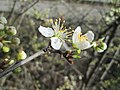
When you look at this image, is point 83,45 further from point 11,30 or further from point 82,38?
point 11,30

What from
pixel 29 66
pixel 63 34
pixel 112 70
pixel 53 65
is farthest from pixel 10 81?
pixel 63 34

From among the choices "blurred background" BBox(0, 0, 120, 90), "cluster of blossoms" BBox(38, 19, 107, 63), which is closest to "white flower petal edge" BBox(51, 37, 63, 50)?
"cluster of blossoms" BBox(38, 19, 107, 63)

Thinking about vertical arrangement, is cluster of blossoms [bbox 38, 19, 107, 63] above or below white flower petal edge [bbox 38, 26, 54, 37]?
below

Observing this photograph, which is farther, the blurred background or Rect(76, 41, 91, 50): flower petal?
the blurred background

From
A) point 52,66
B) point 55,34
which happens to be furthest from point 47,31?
point 52,66

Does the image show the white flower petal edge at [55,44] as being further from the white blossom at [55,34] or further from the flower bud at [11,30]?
the flower bud at [11,30]

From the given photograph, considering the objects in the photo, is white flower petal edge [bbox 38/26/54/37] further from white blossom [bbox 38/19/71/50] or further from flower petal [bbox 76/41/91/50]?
flower petal [bbox 76/41/91/50]

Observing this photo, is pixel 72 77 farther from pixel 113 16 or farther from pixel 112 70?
pixel 113 16

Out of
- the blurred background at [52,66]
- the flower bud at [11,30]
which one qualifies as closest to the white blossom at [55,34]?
the flower bud at [11,30]

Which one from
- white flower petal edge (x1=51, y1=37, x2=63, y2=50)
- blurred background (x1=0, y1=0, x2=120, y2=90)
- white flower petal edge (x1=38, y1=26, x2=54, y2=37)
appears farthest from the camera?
blurred background (x1=0, y1=0, x2=120, y2=90)

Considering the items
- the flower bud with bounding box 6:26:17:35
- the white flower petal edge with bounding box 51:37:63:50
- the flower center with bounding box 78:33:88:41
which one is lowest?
the flower center with bounding box 78:33:88:41

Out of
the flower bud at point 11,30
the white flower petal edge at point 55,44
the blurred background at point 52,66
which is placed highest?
the flower bud at point 11,30
